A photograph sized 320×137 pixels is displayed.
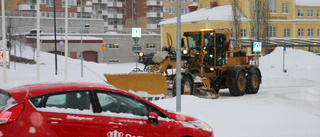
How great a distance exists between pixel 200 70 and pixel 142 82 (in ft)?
14.2

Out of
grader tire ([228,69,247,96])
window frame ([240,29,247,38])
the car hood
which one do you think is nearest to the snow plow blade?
grader tire ([228,69,247,96])

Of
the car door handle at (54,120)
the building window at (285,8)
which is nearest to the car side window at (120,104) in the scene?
the car door handle at (54,120)

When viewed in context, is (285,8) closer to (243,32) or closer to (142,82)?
(243,32)

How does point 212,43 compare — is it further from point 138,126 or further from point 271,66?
point 271,66

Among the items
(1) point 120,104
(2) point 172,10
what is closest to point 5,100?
(1) point 120,104

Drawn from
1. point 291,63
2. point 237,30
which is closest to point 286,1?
point 237,30

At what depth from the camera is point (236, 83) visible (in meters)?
22.3

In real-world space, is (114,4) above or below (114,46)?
above

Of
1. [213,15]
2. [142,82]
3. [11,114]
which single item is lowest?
[142,82]

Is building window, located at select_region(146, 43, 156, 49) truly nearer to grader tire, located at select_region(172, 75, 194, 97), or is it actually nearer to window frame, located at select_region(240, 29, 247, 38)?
window frame, located at select_region(240, 29, 247, 38)

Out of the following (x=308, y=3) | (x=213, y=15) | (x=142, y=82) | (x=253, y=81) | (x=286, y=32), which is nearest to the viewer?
(x=142, y=82)

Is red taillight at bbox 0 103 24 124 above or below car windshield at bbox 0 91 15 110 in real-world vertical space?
below

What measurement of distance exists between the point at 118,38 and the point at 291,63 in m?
28.1

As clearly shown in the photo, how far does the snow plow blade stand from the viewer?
1773 cm
